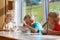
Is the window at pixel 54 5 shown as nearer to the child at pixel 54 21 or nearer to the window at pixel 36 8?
the window at pixel 36 8

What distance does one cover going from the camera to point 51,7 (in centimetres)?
266

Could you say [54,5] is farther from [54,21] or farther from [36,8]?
[54,21]

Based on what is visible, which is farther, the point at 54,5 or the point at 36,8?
the point at 36,8

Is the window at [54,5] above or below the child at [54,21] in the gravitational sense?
above

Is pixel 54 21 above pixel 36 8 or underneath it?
underneath

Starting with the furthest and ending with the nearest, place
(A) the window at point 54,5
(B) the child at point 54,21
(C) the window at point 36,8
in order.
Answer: (C) the window at point 36,8
(A) the window at point 54,5
(B) the child at point 54,21

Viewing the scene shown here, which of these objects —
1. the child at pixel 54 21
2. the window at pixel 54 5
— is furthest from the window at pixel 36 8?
the child at pixel 54 21

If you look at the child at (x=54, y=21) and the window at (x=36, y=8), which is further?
the window at (x=36, y=8)

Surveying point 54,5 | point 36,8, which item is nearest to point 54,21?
point 54,5

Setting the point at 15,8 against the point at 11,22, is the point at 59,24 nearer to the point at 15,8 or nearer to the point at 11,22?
the point at 11,22

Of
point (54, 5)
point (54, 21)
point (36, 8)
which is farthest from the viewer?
point (36, 8)

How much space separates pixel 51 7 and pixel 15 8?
0.78 m

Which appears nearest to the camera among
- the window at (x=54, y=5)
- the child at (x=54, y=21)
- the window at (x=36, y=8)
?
the child at (x=54, y=21)

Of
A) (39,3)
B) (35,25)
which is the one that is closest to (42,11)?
(39,3)
